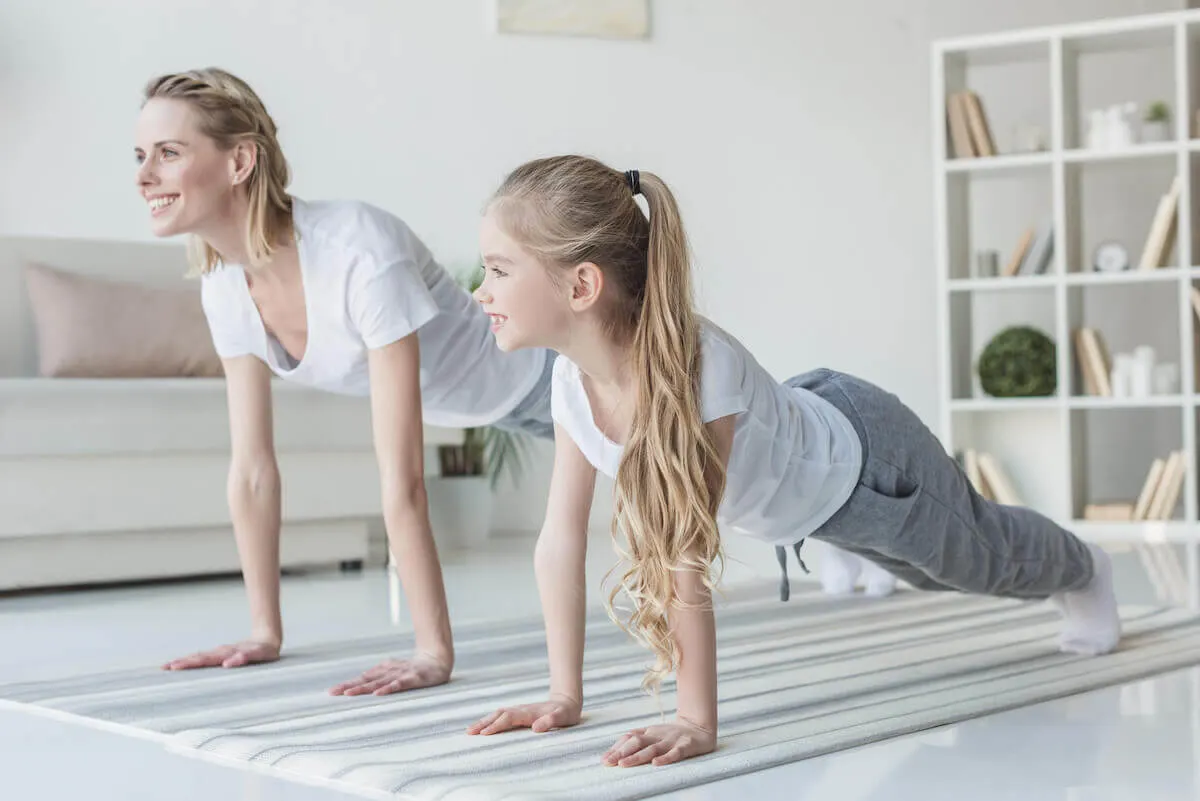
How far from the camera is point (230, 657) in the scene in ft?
7.10

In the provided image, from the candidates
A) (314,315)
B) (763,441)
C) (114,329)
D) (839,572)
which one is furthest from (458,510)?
(763,441)

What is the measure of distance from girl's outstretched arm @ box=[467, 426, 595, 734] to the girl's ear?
21 centimetres

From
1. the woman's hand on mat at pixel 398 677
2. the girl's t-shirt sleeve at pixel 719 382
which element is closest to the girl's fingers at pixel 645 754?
the girl's t-shirt sleeve at pixel 719 382

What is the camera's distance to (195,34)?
15.9 feet

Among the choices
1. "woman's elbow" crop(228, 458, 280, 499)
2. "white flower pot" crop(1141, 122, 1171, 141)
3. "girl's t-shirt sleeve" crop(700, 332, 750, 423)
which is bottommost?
"woman's elbow" crop(228, 458, 280, 499)

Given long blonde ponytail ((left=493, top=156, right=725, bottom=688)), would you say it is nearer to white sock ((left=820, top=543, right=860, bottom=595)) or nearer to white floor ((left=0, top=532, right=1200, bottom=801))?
white floor ((left=0, top=532, right=1200, bottom=801))

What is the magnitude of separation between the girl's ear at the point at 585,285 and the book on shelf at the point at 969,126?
3750 millimetres

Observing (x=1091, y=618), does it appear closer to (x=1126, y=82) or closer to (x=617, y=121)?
(x=617, y=121)

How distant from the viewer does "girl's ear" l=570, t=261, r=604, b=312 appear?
147 cm

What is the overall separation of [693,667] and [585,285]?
401mm

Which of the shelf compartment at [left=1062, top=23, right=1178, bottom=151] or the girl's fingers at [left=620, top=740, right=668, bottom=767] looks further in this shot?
the shelf compartment at [left=1062, top=23, right=1178, bottom=151]

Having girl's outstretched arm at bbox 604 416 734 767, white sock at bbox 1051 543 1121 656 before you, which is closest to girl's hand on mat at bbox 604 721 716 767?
girl's outstretched arm at bbox 604 416 734 767

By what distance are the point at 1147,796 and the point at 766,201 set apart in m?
4.51

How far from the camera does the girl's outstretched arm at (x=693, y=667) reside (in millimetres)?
1465
